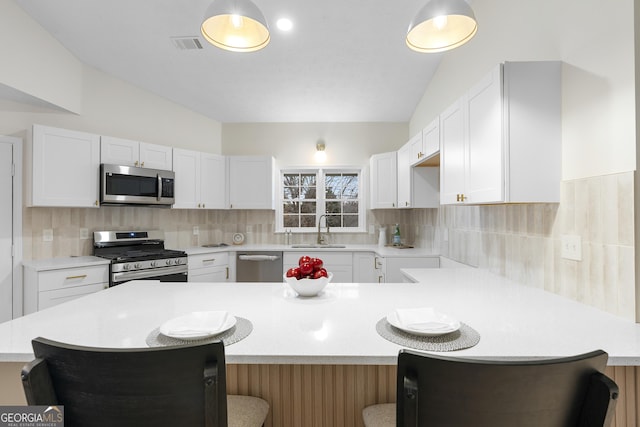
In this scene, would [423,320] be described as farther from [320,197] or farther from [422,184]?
[320,197]

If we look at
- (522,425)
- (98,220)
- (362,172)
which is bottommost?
(522,425)

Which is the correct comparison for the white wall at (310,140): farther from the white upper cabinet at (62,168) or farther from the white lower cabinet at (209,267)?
the white upper cabinet at (62,168)

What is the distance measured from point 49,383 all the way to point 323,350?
2.21ft

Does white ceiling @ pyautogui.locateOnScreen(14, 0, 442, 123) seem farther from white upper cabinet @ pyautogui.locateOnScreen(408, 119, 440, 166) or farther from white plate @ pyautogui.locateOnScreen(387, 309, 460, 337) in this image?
white plate @ pyautogui.locateOnScreen(387, 309, 460, 337)

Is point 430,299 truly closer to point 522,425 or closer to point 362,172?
point 522,425

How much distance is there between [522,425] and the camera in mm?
650

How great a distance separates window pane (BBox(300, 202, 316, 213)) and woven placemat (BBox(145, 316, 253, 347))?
3561 millimetres

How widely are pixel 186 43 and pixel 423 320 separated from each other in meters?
3.09

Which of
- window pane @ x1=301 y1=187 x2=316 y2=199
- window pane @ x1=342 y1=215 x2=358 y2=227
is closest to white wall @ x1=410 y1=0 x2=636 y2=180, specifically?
window pane @ x1=342 y1=215 x2=358 y2=227

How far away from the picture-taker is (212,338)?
3.40 ft

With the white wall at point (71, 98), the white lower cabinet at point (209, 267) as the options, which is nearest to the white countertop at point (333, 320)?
the white lower cabinet at point (209, 267)

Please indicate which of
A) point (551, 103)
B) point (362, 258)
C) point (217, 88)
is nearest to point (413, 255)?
point (362, 258)

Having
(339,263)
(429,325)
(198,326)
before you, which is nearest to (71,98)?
(198,326)

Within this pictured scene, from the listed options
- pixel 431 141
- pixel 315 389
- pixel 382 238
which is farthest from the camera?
pixel 382 238
